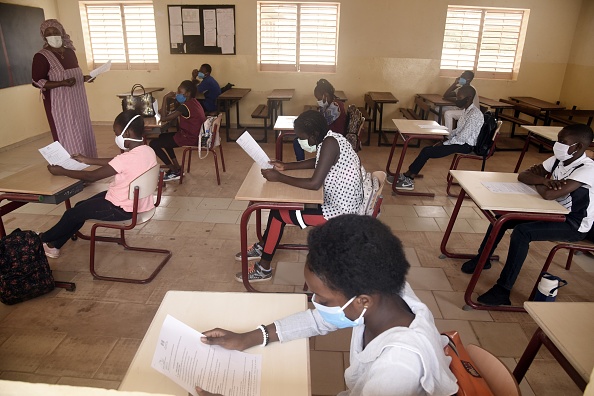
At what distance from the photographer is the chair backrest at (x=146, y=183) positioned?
252 centimetres

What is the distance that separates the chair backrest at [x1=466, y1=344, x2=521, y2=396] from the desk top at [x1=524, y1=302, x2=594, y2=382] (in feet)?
1.06

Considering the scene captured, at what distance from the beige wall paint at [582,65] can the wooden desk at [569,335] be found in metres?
6.55

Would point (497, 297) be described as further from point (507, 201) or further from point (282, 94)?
point (282, 94)

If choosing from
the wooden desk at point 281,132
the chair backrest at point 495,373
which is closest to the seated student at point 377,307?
the chair backrest at point 495,373

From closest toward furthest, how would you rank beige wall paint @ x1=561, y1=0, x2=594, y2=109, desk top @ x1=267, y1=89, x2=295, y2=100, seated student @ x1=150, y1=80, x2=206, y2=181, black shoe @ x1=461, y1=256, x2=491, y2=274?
black shoe @ x1=461, y1=256, x2=491, y2=274, seated student @ x1=150, y1=80, x2=206, y2=181, desk top @ x1=267, y1=89, x2=295, y2=100, beige wall paint @ x1=561, y1=0, x2=594, y2=109

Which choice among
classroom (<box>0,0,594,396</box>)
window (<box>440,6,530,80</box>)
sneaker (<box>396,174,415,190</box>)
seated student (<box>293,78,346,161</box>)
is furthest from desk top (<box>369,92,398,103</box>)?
sneaker (<box>396,174,415,190</box>)

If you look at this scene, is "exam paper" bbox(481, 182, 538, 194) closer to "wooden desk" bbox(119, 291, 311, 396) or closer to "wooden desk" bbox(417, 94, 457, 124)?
"wooden desk" bbox(119, 291, 311, 396)

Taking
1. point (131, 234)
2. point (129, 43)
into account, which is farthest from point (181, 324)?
point (129, 43)

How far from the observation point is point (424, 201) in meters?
4.46

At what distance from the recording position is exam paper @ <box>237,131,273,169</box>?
2624 mm

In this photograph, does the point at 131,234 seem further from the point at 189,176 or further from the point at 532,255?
the point at 532,255

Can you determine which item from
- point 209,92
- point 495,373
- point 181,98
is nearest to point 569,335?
point 495,373

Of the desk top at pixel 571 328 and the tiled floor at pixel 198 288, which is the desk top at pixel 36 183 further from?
the desk top at pixel 571 328

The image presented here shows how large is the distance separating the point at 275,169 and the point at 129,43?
6.27 m
